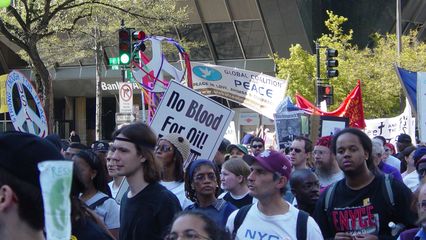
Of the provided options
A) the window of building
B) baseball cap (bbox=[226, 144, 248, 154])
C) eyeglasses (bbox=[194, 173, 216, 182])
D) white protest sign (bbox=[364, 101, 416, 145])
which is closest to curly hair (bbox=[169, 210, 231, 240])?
eyeglasses (bbox=[194, 173, 216, 182])

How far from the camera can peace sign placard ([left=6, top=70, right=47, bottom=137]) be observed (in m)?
7.55

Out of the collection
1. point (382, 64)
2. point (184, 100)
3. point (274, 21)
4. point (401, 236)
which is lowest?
point (401, 236)

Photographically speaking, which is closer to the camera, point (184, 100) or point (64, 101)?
point (184, 100)

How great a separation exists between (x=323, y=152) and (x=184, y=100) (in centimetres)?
145

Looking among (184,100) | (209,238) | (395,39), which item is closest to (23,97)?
(184,100)

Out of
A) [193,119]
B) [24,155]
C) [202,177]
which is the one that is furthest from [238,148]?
[24,155]

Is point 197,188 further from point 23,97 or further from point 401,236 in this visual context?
point 23,97

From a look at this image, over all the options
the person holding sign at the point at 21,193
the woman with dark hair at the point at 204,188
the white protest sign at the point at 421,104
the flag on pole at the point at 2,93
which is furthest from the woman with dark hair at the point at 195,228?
the flag on pole at the point at 2,93

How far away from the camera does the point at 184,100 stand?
766cm

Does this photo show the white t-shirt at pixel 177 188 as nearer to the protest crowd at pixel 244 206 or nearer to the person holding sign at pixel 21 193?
the protest crowd at pixel 244 206

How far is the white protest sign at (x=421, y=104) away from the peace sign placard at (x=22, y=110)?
15.6 feet

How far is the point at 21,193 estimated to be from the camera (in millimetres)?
2270

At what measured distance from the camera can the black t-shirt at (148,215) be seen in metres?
4.57

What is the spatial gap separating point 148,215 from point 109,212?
940 mm
